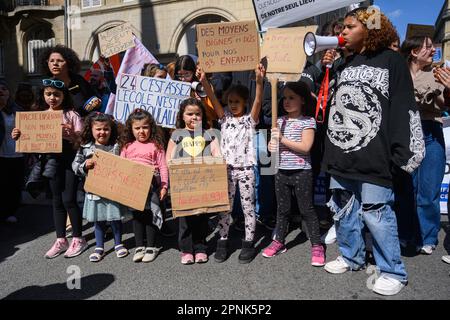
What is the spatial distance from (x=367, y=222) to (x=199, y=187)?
4.23ft

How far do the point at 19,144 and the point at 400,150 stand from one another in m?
3.21

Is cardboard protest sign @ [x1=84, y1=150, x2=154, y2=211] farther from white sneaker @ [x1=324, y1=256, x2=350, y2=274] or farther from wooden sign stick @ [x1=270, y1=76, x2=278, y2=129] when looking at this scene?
white sneaker @ [x1=324, y1=256, x2=350, y2=274]

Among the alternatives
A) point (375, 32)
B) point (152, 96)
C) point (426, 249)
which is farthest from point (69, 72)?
point (426, 249)

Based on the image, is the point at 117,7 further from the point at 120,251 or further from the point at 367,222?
the point at 367,222

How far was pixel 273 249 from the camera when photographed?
3.15 meters

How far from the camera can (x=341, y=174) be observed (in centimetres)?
255

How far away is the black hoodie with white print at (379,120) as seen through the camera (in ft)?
7.63

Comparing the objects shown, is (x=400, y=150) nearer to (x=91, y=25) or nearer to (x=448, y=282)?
(x=448, y=282)

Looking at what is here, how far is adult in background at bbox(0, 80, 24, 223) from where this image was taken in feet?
14.4

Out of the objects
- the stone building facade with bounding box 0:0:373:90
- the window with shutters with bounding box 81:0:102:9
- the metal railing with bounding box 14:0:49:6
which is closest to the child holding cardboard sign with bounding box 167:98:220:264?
the stone building facade with bounding box 0:0:373:90

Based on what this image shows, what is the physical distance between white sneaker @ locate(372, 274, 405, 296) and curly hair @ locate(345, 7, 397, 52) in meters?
1.57

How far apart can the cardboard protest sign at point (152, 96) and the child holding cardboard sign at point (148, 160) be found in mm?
488
